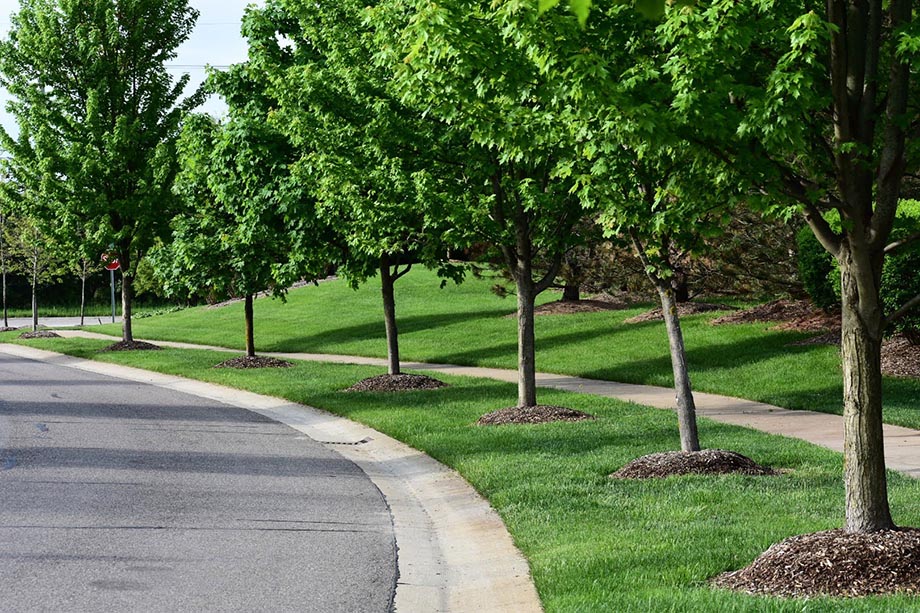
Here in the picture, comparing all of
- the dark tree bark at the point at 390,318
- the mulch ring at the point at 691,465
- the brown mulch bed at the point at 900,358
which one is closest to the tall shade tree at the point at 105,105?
the dark tree bark at the point at 390,318

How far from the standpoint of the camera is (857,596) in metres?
6.54

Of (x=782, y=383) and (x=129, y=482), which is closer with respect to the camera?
(x=129, y=482)

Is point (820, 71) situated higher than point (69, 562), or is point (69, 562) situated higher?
point (820, 71)

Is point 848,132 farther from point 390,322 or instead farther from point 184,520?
point 390,322

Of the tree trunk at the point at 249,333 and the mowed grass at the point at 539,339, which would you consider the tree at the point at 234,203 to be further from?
the mowed grass at the point at 539,339

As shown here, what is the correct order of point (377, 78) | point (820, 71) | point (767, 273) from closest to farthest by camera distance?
point (820, 71) < point (377, 78) < point (767, 273)

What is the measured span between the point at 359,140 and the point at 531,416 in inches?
194

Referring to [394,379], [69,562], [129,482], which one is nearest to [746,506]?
[69,562]

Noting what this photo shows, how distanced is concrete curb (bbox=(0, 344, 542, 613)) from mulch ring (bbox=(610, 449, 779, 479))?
63.8 inches

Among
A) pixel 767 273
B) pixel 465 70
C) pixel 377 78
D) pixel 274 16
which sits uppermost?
pixel 274 16

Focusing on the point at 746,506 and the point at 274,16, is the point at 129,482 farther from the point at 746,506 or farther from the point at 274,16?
the point at 274,16

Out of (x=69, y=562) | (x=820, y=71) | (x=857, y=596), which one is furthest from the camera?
(x=69, y=562)

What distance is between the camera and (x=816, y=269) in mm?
19672

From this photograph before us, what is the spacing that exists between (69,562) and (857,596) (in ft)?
17.2
